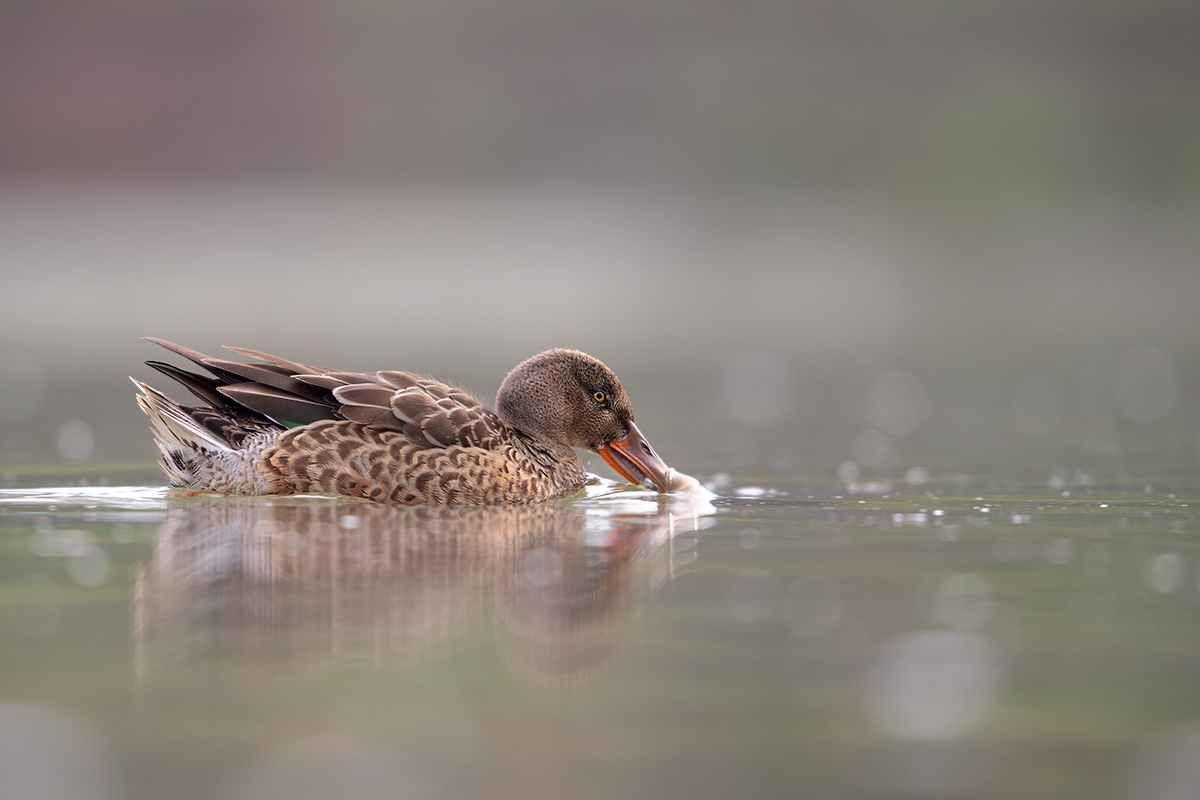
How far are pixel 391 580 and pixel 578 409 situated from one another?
271 centimetres

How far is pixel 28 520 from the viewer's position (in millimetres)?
6750

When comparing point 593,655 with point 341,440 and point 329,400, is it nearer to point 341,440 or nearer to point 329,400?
point 341,440

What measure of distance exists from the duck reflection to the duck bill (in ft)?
2.02

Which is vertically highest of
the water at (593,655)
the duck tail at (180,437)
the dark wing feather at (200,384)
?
the dark wing feather at (200,384)

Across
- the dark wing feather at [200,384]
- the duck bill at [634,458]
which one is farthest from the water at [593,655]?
the duck bill at [634,458]

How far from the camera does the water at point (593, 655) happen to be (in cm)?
366

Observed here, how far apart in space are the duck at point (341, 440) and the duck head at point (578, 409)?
13 centimetres

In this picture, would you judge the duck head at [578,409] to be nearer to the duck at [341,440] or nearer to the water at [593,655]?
the duck at [341,440]

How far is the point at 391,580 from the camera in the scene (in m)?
5.36

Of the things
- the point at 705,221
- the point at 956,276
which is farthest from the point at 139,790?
the point at 705,221

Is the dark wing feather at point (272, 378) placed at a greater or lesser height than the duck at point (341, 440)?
greater

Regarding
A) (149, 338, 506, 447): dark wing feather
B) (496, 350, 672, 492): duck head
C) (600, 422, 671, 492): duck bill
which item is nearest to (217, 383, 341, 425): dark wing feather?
(149, 338, 506, 447): dark wing feather

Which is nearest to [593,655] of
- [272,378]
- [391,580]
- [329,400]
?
[391,580]

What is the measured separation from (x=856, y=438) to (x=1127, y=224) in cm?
3107
